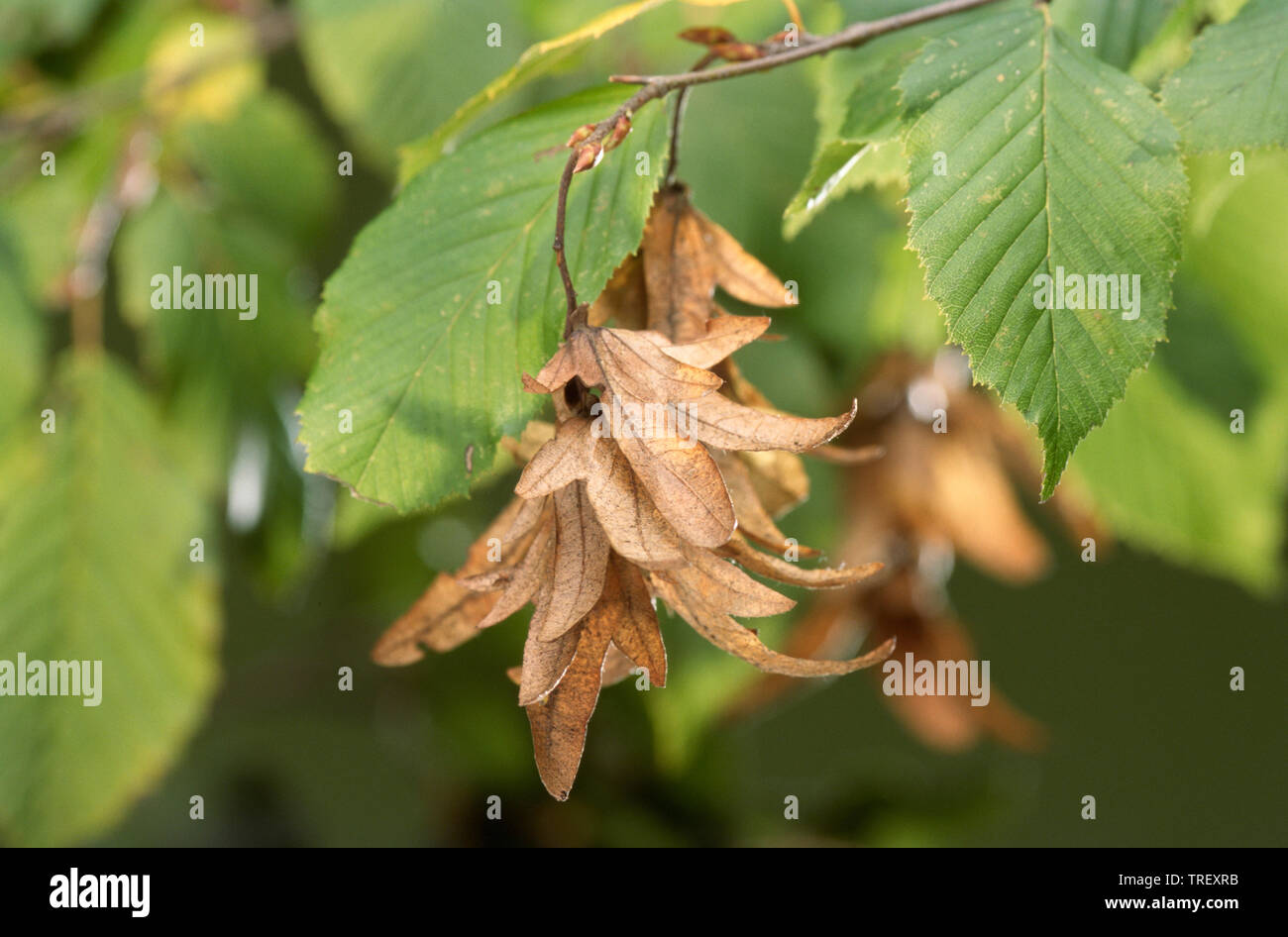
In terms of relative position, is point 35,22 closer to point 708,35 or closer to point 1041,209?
point 708,35

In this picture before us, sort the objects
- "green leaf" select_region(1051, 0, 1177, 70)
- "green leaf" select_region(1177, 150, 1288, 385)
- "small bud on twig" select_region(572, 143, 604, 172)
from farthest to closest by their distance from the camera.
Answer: "green leaf" select_region(1177, 150, 1288, 385)
"green leaf" select_region(1051, 0, 1177, 70)
"small bud on twig" select_region(572, 143, 604, 172)

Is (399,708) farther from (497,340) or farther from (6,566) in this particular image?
(497,340)

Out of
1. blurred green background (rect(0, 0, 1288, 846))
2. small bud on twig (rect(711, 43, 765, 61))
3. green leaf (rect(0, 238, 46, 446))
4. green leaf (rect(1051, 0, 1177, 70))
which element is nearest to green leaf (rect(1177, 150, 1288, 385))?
blurred green background (rect(0, 0, 1288, 846))

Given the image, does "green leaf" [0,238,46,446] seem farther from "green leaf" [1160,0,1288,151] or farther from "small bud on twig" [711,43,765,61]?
"green leaf" [1160,0,1288,151]

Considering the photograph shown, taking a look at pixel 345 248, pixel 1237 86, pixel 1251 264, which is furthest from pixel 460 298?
pixel 345 248

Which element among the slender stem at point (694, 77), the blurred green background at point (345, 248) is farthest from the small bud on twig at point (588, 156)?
the blurred green background at point (345, 248)

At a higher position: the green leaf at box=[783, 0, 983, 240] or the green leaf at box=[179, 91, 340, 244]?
the green leaf at box=[179, 91, 340, 244]
